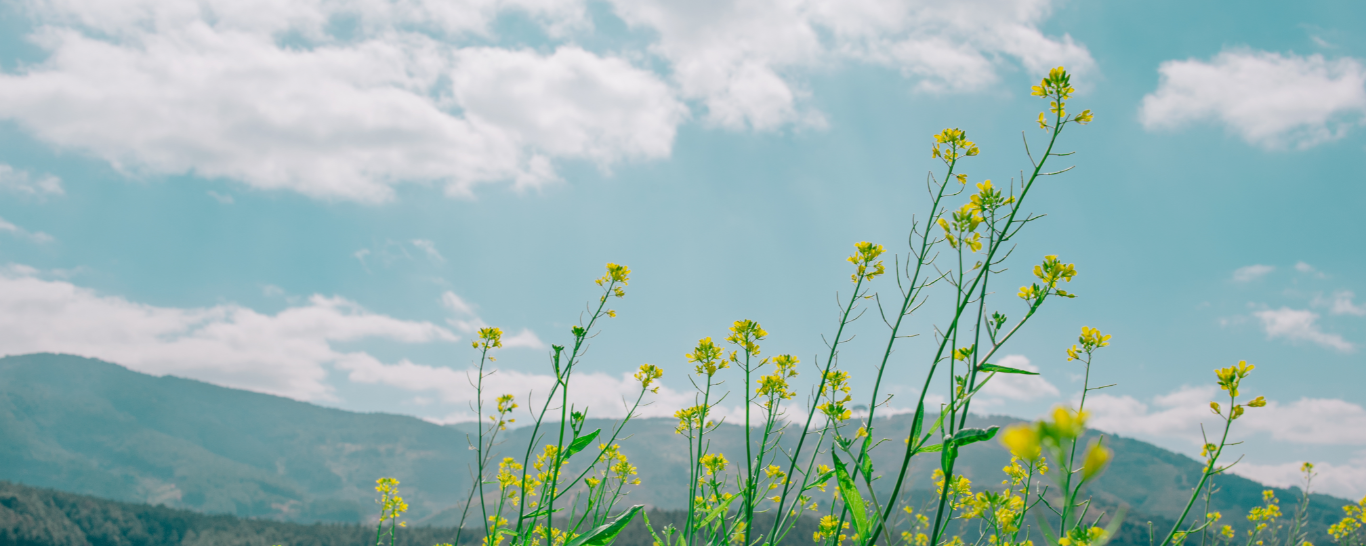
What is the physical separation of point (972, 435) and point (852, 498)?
1.08 feet

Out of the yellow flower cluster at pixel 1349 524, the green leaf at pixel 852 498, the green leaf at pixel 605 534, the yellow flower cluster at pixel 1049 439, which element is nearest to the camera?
the yellow flower cluster at pixel 1049 439

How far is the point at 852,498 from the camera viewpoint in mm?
1533

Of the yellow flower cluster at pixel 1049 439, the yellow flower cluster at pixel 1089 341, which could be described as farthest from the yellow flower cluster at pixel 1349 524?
the yellow flower cluster at pixel 1049 439

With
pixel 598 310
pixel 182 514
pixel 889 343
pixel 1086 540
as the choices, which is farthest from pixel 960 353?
pixel 182 514

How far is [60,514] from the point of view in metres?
67.1

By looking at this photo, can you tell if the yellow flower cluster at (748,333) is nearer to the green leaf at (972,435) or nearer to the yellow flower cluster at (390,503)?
the green leaf at (972,435)

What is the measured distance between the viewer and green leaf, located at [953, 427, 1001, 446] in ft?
4.39

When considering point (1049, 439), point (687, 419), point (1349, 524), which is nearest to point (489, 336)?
point (687, 419)

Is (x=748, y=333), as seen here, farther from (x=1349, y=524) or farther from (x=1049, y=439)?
(x=1349, y=524)

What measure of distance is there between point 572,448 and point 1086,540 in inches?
65.5

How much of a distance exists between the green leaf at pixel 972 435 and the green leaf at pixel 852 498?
27 cm

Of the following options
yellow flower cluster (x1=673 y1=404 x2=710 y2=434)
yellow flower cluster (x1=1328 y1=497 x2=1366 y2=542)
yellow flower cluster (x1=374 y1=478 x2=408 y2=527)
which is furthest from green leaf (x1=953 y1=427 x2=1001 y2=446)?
yellow flower cluster (x1=1328 y1=497 x2=1366 y2=542)

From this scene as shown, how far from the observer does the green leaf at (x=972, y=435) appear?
4.39 ft

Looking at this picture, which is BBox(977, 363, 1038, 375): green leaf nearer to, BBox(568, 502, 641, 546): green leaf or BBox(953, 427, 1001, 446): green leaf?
BBox(953, 427, 1001, 446): green leaf
